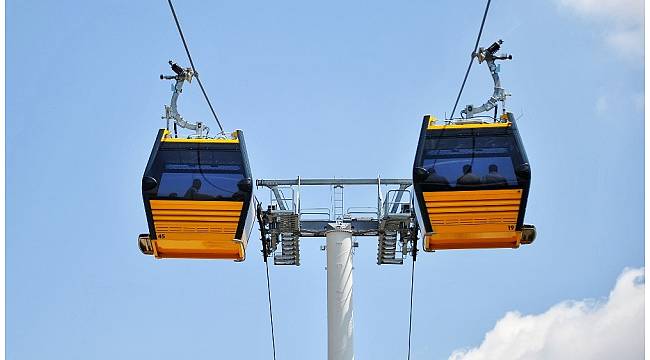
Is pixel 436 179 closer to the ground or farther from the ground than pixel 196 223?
farther from the ground

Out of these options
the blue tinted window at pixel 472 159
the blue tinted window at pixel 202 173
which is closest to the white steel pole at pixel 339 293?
the blue tinted window at pixel 202 173

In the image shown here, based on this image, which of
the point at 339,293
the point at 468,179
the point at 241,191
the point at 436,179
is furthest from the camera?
the point at 339,293

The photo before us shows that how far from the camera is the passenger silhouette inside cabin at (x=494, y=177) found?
564 inches

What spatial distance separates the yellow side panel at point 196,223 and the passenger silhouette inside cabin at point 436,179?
2.60 meters

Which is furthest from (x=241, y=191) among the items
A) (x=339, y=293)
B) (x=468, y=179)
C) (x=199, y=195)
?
(x=468, y=179)

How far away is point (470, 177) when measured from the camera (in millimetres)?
14398

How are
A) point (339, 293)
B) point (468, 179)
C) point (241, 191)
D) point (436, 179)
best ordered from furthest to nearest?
point (339, 293) → point (241, 191) → point (468, 179) → point (436, 179)

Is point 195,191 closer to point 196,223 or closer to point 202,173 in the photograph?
point 202,173

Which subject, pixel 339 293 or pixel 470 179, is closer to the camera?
pixel 470 179

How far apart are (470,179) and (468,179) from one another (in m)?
0.03

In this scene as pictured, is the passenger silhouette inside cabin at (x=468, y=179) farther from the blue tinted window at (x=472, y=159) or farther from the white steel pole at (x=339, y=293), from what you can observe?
the white steel pole at (x=339, y=293)

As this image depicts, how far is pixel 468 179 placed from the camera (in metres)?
14.4

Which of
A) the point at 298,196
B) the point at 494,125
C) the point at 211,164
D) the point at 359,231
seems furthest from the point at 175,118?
the point at 494,125

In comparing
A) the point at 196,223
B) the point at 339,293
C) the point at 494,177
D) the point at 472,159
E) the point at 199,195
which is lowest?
the point at 339,293
